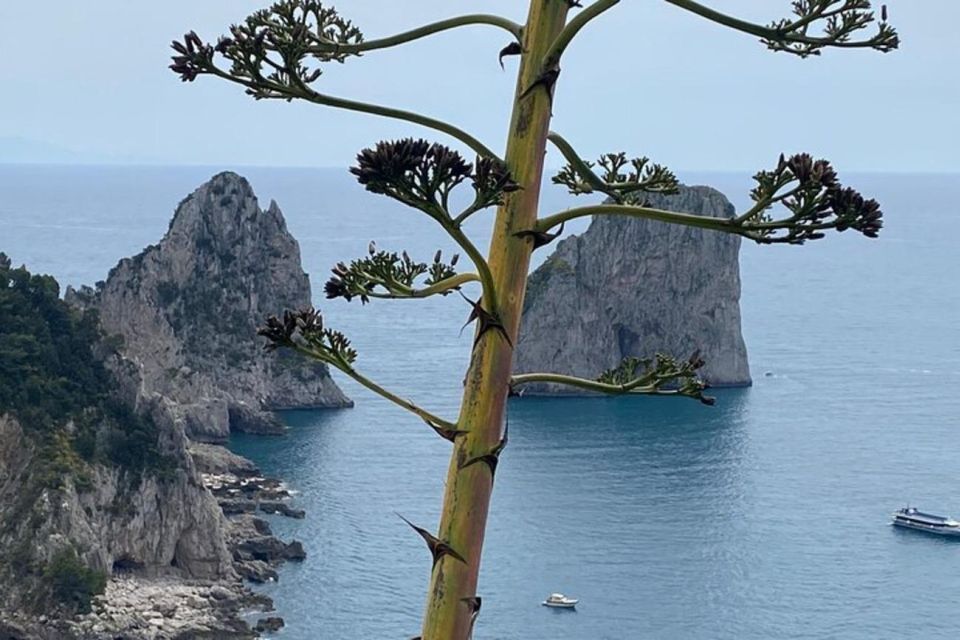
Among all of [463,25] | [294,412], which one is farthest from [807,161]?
[294,412]

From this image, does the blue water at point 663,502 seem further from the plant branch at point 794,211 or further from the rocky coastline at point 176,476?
the plant branch at point 794,211

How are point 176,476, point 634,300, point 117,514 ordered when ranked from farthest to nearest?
point 634,300, point 176,476, point 117,514

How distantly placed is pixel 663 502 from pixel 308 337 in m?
73.9

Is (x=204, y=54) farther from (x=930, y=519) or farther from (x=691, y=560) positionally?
(x=930, y=519)

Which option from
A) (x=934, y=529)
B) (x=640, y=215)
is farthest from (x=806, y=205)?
(x=934, y=529)

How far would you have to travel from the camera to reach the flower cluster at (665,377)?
→ 15.4ft

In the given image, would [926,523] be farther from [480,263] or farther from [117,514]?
[480,263]

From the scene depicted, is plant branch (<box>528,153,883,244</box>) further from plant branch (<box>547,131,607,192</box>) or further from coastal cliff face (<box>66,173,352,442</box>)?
coastal cliff face (<box>66,173,352,442</box>)

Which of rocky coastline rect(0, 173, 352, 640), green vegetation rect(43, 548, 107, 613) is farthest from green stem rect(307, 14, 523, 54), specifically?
green vegetation rect(43, 548, 107, 613)

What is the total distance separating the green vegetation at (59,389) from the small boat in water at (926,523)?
3388cm

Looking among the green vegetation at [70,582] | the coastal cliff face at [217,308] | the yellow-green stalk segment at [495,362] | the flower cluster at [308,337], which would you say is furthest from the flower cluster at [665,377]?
the coastal cliff face at [217,308]

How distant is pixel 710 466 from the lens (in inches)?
3408

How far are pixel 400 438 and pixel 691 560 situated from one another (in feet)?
94.6

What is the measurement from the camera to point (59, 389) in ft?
216
